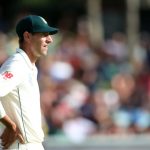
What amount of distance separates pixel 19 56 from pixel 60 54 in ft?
28.1

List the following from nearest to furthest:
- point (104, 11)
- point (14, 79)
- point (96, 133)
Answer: point (14, 79), point (96, 133), point (104, 11)

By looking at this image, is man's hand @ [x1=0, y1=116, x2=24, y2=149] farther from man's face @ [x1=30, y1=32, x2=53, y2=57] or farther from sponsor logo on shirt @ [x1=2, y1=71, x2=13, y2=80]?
man's face @ [x1=30, y1=32, x2=53, y2=57]

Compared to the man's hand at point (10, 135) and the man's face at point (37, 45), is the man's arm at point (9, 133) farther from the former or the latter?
the man's face at point (37, 45)

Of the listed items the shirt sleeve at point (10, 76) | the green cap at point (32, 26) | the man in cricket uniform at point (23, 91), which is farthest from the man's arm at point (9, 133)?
the green cap at point (32, 26)

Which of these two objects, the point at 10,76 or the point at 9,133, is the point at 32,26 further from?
the point at 9,133

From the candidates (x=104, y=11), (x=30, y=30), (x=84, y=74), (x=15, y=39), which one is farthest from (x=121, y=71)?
(x=30, y=30)

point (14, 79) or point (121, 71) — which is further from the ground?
point (14, 79)

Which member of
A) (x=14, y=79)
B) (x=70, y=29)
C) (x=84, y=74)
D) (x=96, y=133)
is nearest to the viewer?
(x=14, y=79)

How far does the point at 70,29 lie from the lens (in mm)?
17438

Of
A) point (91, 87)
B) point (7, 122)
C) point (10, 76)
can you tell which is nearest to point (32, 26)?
point (10, 76)

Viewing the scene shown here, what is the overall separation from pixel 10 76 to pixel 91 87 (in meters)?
7.68

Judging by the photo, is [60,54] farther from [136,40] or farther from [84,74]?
[136,40]

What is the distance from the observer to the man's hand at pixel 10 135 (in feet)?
20.5

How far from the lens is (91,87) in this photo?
1380 cm
